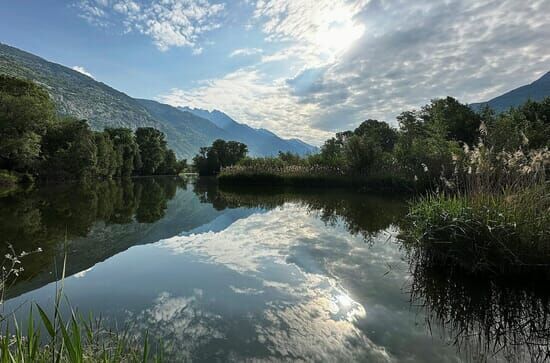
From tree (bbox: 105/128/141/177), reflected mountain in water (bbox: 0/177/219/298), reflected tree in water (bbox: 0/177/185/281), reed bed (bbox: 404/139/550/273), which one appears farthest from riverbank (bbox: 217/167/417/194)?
tree (bbox: 105/128/141/177)

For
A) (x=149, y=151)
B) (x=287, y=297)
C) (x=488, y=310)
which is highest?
(x=149, y=151)

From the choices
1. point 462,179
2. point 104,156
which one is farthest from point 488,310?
point 104,156

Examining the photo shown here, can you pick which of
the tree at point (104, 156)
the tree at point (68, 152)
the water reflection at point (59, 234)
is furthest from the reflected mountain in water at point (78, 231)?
the tree at point (104, 156)

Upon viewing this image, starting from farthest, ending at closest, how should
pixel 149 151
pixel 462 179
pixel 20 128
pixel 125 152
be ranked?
1. pixel 149 151
2. pixel 125 152
3. pixel 20 128
4. pixel 462 179

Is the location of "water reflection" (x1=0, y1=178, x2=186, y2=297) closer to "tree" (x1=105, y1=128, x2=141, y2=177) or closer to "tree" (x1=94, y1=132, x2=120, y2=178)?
"tree" (x1=94, y1=132, x2=120, y2=178)

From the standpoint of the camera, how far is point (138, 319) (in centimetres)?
386

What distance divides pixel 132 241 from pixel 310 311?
236 inches

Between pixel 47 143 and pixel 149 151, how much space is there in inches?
1135

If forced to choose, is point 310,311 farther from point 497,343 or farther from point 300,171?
point 300,171

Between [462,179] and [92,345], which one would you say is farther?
[462,179]

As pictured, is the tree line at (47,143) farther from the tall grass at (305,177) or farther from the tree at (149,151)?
the tall grass at (305,177)

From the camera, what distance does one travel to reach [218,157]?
68.3 metres

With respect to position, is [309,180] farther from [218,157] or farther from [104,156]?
[218,157]

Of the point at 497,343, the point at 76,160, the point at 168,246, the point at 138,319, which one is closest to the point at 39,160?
the point at 76,160
